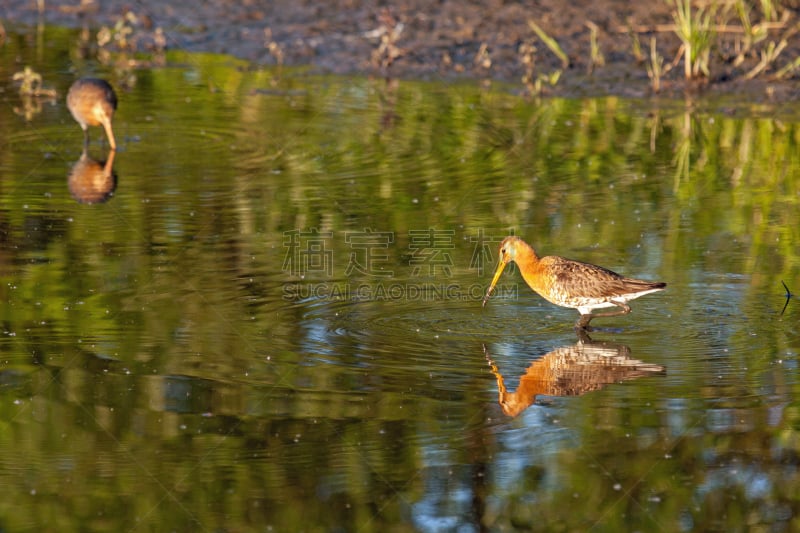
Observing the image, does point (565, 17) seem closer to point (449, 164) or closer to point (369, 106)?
point (369, 106)

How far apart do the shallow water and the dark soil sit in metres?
1.06

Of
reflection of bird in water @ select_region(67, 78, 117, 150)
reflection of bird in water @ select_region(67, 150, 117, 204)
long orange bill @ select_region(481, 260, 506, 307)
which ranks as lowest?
long orange bill @ select_region(481, 260, 506, 307)

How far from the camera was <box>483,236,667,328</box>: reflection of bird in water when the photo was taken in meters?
8.98

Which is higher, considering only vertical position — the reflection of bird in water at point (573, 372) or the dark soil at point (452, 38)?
the dark soil at point (452, 38)

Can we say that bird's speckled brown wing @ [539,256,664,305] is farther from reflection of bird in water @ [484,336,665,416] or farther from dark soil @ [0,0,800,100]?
dark soil @ [0,0,800,100]

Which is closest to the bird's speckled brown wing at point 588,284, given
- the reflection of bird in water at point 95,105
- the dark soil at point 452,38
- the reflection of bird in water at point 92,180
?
the reflection of bird in water at point 92,180

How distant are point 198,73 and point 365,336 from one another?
10165mm

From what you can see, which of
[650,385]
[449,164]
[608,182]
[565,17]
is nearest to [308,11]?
[565,17]

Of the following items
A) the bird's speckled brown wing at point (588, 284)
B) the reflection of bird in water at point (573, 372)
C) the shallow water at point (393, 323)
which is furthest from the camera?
the bird's speckled brown wing at point (588, 284)

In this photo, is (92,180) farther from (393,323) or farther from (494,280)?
(494,280)

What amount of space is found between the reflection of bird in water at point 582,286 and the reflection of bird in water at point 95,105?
21.5ft

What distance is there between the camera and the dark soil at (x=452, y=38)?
16719 millimetres

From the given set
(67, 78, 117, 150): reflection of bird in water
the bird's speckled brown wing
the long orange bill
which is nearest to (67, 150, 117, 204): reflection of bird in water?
(67, 78, 117, 150): reflection of bird in water

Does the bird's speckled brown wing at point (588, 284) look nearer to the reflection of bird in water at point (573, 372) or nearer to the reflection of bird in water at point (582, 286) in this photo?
the reflection of bird in water at point (582, 286)
